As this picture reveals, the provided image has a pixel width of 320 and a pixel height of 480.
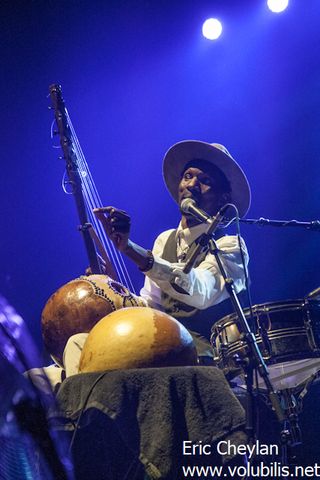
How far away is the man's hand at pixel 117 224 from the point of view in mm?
3131

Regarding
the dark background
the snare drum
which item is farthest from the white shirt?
the dark background

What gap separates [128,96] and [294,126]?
85.4 inches

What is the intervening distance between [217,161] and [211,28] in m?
3.00

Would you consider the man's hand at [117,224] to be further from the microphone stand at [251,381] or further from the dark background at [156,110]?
the dark background at [156,110]

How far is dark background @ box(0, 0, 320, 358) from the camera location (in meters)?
6.06

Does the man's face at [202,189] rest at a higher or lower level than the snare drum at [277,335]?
higher

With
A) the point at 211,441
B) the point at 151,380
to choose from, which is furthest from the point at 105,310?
the point at 211,441

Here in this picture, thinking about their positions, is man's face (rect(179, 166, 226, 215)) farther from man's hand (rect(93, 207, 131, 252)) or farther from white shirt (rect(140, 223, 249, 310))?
man's hand (rect(93, 207, 131, 252))

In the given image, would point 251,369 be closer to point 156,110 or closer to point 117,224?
point 117,224

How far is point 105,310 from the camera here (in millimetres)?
3012

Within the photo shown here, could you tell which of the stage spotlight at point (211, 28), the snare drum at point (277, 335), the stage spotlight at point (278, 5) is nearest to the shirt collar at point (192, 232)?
the snare drum at point (277, 335)

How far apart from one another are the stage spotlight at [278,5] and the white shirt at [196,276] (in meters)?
3.79

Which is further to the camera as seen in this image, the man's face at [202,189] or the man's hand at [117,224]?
the man's face at [202,189]

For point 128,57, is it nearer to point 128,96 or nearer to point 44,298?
point 128,96
